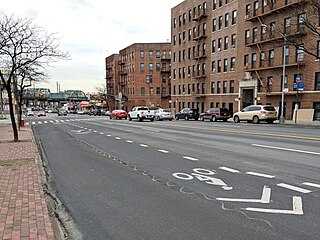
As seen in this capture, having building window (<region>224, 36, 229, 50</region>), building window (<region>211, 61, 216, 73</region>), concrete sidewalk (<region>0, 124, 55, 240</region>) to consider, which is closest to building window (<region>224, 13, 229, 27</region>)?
building window (<region>224, 36, 229, 50</region>)

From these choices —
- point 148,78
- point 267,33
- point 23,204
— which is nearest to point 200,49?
point 267,33

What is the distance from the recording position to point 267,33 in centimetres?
3522

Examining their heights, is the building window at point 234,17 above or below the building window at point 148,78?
above

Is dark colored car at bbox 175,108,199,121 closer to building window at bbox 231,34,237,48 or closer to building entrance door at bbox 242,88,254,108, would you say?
building entrance door at bbox 242,88,254,108

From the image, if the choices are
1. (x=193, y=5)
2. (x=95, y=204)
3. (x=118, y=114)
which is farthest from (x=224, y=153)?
(x=193, y=5)

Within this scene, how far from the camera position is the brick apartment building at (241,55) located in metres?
31.0

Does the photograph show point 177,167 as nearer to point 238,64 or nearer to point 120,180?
point 120,180

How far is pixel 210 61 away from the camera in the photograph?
4750cm

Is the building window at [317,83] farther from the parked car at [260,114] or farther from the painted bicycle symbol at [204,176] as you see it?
the painted bicycle symbol at [204,176]

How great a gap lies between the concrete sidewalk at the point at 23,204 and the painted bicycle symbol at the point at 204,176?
3050mm

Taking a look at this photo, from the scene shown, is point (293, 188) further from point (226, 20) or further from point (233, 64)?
point (226, 20)

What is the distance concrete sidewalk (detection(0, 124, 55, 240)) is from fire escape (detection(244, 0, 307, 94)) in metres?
29.8

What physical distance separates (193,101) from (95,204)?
48397 millimetres

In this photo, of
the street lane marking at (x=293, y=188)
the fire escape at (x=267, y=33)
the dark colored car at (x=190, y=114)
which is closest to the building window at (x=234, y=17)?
the fire escape at (x=267, y=33)
